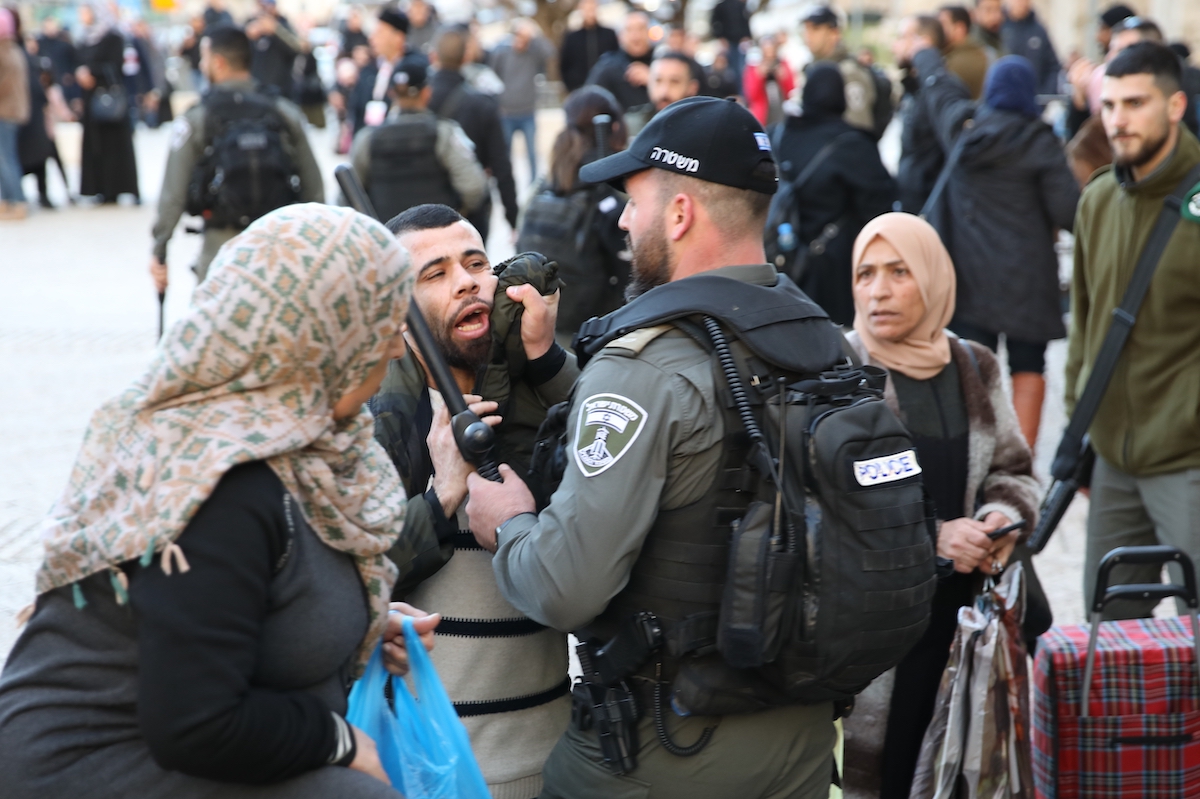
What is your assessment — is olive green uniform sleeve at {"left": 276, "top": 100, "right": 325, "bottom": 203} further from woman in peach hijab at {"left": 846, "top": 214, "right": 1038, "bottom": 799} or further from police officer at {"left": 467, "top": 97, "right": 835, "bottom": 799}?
police officer at {"left": 467, "top": 97, "right": 835, "bottom": 799}

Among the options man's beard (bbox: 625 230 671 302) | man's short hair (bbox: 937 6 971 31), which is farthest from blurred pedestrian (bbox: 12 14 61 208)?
man's beard (bbox: 625 230 671 302)

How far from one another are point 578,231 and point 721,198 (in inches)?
134

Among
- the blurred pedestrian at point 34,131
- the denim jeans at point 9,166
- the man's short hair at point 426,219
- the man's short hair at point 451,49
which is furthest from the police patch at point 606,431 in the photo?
the blurred pedestrian at point 34,131

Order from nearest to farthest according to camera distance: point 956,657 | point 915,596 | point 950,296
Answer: point 915,596, point 956,657, point 950,296

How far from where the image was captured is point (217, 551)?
5.70 ft

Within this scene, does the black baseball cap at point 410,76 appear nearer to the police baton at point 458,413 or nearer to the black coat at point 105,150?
the police baton at point 458,413

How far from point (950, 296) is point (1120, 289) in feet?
2.75

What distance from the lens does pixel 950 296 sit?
144 inches

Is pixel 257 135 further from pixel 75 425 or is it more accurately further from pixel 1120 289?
pixel 1120 289

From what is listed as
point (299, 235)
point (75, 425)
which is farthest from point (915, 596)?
point (75, 425)

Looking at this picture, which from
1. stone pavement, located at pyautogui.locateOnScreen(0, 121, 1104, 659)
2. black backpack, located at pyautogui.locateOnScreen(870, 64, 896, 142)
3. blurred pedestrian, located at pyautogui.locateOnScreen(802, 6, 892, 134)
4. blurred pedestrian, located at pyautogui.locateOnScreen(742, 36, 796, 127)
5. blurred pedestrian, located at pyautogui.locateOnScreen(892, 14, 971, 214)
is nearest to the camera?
stone pavement, located at pyautogui.locateOnScreen(0, 121, 1104, 659)

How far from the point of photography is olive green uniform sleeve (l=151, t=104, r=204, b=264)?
6844mm

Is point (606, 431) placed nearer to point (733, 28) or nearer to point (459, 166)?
point (459, 166)

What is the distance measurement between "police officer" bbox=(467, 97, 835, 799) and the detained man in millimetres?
141
